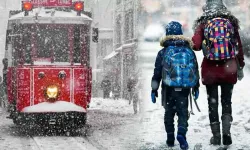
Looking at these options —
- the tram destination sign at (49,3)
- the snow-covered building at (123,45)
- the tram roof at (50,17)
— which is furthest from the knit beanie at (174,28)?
the snow-covered building at (123,45)

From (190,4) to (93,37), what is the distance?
4.36m

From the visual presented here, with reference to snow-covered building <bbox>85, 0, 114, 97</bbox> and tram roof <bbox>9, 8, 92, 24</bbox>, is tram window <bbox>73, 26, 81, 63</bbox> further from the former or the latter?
snow-covered building <bbox>85, 0, 114, 97</bbox>

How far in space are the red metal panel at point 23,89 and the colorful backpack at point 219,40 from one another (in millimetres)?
4638

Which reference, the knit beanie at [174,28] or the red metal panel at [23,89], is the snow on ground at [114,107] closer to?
the red metal panel at [23,89]

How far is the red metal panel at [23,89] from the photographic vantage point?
1085cm

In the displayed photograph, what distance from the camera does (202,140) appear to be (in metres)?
8.15

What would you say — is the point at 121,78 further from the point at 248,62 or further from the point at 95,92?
the point at 248,62

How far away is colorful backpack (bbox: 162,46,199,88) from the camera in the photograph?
734 cm

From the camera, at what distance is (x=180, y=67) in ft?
24.0

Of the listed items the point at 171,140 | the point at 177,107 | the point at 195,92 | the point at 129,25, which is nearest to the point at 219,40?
the point at 195,92

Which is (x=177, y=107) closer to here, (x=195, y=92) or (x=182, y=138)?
(x=195, y=92)

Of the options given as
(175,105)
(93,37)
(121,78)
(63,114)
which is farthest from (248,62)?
(121,78)

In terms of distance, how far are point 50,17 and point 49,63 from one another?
101 centimetres

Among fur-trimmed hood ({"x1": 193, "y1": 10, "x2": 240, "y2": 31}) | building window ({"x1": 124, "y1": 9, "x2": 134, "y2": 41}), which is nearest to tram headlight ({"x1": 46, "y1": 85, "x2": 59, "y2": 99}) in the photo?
fur-trimmed hood ({"x1": 193, "y1": 10, "x2": 240, "y2": 31})
